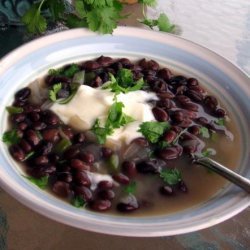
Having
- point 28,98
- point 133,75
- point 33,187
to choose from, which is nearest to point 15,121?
point 28,98

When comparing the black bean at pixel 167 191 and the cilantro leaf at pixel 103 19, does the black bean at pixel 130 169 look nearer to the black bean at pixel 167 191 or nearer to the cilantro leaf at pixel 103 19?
the black bean at pixel 167 191

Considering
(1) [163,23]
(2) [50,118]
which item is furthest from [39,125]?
(1) [163,23]

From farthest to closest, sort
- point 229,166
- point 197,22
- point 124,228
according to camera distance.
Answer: point 197,22 → point 229,166 → point 124,228

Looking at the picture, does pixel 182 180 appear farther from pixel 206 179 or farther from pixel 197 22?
pixel 197 22

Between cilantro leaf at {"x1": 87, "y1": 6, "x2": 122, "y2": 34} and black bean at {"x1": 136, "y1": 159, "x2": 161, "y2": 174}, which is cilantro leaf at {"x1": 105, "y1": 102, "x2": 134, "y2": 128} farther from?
cilantro leaf at {"x1": 87, "y1": 6, "x2": 122, "y2": 34}

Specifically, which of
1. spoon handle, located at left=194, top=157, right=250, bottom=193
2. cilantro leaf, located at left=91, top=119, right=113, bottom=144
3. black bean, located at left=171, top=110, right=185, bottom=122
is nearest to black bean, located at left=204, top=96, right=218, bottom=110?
black bean, located at left=171, top=110, right=185, bottom=122

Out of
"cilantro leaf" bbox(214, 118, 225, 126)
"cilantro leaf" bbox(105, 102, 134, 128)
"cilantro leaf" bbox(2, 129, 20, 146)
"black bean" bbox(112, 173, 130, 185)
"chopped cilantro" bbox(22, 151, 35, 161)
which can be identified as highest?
"cilantro leaf" bbox(105, 102, 134, 128)

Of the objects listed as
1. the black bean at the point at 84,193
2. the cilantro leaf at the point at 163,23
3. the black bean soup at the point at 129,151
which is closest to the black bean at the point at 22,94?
the black bean soup at the point at 129,151
